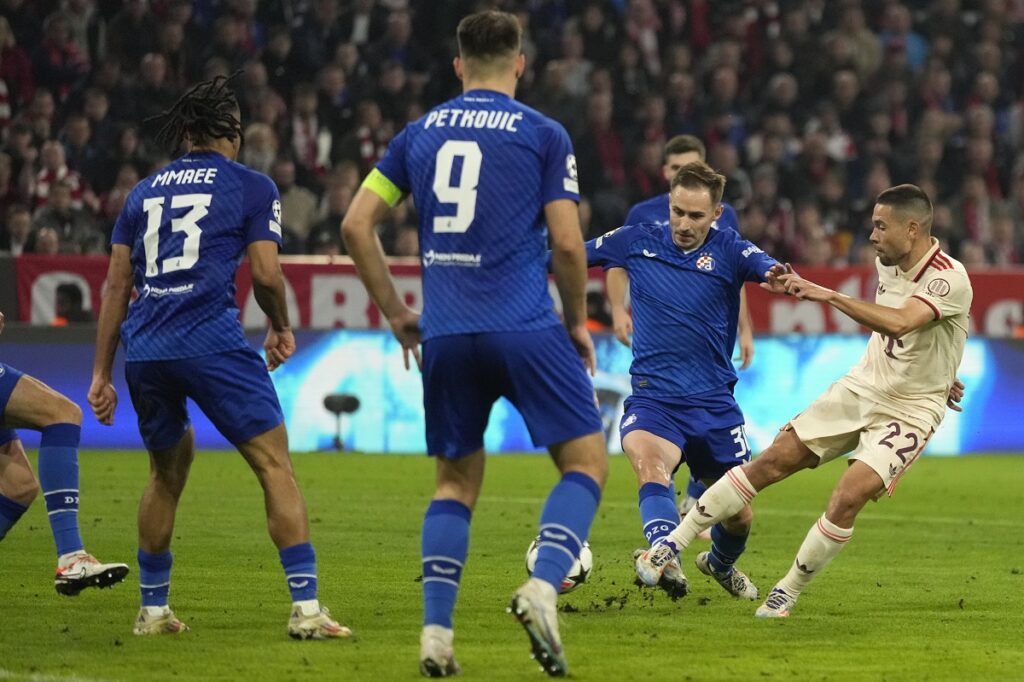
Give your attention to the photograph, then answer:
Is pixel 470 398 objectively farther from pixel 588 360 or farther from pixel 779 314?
pixel 779 314

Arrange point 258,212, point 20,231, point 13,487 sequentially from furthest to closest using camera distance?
point 20,231, point 13,487, point 258,212

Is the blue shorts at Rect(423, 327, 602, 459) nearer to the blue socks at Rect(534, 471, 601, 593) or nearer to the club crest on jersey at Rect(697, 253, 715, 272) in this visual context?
the blue socks at Rect(534, 471, 601, 593)

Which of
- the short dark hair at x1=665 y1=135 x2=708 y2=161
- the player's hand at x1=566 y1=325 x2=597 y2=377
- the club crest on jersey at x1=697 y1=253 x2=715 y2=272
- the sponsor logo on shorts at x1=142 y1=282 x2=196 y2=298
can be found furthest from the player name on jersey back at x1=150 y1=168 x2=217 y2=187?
the short dark hair at x1=665 y1=135 x2=708 y2=161

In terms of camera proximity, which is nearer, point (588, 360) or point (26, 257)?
point (588, 360)

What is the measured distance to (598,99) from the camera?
63.3ft

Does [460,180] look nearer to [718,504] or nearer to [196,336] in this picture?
[196,336]

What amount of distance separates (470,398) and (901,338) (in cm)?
261

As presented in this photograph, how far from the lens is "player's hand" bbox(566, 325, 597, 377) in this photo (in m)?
5.54

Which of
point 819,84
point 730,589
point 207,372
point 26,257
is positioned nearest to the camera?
point 207,372

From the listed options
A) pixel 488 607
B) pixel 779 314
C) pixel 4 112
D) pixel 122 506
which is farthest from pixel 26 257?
pixel 488 607

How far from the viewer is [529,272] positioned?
5578mm

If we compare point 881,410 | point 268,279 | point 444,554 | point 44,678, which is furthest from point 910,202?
point 44,678

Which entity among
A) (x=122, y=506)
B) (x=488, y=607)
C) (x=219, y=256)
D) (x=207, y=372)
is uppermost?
(x=219, y=256)

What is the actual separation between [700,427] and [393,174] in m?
2.83
